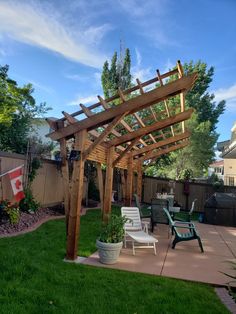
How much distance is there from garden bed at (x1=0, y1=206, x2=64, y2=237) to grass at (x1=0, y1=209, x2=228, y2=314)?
1.45 metres

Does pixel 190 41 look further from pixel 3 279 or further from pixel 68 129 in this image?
pixel 3 279

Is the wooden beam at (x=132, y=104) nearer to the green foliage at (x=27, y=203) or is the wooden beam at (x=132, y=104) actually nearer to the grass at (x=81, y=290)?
the grass at (x=81, y=290)

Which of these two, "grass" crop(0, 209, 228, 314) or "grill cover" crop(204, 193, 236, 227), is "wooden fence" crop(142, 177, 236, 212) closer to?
"grill cover" crop(204, 193, 236, 227)

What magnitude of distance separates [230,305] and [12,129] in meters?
8.64

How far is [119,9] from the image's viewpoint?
22.2ft

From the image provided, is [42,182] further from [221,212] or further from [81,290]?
[221,212]

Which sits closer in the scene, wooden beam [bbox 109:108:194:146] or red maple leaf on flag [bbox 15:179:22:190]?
red maple leaf on flag [bbox 15:179:22:190]

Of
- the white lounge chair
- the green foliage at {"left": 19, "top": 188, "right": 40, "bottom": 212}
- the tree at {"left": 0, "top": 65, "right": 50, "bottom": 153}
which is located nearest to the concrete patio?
the white lounge chair

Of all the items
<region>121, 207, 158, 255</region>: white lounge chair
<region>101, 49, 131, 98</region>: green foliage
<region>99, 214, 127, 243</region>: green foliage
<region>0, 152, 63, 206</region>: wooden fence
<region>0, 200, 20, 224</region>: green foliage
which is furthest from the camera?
<region>101, 49, 131, 98</region>: green foliage

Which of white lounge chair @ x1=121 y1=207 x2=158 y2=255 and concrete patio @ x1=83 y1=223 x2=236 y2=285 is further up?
white lounge chair @ x1=121 y1=207 x2=158 y2=255

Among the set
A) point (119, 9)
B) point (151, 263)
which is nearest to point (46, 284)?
point (151, 263)

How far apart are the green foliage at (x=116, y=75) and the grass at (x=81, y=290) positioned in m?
19.5

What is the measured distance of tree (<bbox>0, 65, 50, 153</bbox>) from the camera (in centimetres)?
882

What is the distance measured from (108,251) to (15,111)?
664 centimetres
